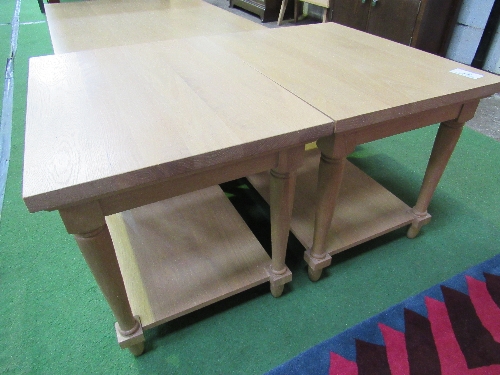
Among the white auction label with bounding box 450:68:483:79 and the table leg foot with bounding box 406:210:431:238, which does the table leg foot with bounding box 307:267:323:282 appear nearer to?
the table leg foot with bounding box 406:210:431:238

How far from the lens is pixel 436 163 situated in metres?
1.05

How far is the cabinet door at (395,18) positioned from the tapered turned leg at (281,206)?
205 cm

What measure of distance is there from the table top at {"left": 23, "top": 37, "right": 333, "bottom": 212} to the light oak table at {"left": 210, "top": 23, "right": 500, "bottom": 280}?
0.09m

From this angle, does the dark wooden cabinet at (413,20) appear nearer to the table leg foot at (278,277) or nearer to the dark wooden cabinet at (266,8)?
the dark wooden cabinet at (266,8)

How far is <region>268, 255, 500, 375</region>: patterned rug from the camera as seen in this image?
2.78ft

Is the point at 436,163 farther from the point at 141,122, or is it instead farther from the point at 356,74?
the point at 141,122

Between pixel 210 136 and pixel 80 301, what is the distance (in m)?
0.72

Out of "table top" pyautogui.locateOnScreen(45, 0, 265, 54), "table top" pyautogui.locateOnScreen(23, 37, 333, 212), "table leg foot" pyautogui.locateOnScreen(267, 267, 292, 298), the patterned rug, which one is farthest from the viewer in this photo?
"table top" pyautogui.locateOnScreen(45, 0, 265, 54)

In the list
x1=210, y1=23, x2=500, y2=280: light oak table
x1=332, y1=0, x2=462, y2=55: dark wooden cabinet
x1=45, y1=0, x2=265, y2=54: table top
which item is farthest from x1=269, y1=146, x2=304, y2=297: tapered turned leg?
x1=332, y1=0, x2=462, y2=55: dark wooden cabinet

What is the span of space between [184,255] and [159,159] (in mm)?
503

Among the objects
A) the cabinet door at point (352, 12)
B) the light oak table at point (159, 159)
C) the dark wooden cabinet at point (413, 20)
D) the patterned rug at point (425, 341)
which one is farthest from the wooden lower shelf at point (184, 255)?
the cabinet door at point (352, 12)

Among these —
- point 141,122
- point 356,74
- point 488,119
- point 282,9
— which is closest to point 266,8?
point 282,9

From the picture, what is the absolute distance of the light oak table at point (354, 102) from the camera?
78 centimetres

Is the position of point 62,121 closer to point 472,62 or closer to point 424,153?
point 424,153
